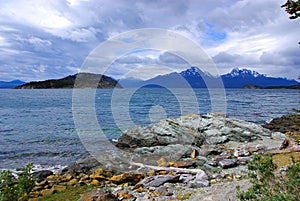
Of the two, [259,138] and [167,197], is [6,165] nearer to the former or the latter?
[167,197]

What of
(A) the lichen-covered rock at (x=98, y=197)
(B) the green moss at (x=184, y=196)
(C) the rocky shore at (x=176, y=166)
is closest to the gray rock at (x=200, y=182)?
(C) the rocky shore at (x=176, y=166)

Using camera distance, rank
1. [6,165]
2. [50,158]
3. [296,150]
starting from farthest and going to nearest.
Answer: [50,158]
[6,165]
[296,150]

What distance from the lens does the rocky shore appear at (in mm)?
10125

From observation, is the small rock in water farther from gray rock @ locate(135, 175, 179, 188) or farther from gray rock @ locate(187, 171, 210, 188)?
gray rock @ locate(187, 171, 210, 188)

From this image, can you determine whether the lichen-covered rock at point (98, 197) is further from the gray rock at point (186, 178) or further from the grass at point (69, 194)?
the gray rock at point (186, 178)

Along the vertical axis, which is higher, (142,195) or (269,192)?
(269,192)

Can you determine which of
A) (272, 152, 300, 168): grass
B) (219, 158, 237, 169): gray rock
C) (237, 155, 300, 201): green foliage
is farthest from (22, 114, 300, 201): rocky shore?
(237, 155, 300, 201): green foliage

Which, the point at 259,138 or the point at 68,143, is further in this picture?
the point at 68,143

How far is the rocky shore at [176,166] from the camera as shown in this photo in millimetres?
10125

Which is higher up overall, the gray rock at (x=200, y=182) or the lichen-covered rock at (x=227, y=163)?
the gray rock at (x=200, y=182)

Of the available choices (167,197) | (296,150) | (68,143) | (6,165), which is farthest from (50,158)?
(296,150)

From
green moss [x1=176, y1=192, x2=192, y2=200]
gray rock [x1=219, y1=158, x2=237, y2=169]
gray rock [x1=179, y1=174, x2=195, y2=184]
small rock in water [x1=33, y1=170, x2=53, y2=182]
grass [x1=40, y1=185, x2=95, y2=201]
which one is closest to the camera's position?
green moss [x1=176, y1=192, x2=192, y2=200]

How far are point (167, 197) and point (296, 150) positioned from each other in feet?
30.8

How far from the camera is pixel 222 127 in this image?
22969 millimetres
